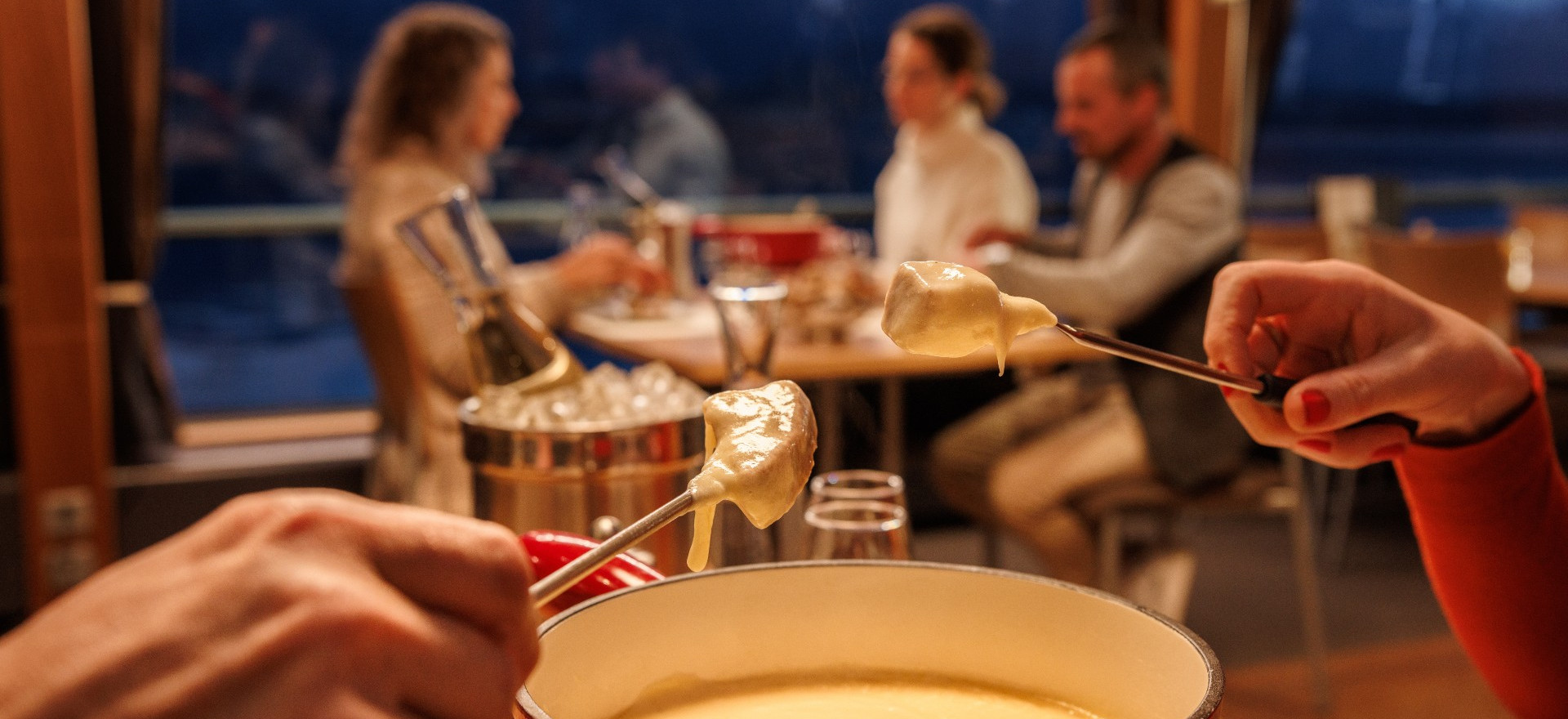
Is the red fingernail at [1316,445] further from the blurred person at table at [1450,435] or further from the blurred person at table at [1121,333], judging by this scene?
the blurred person at table at [1121,333]

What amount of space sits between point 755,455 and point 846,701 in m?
0.18

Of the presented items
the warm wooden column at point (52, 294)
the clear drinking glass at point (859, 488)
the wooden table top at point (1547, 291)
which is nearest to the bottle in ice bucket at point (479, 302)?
the clear drinking glass at point (859, 488)

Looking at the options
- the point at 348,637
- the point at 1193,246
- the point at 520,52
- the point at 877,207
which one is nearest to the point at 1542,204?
the point at 877,207

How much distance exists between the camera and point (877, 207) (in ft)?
16.6

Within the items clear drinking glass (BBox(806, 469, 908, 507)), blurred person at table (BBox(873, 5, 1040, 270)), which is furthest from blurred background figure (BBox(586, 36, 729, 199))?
clear drinking glass (BBox(806, 469, 908, 507))

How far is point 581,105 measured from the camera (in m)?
8.68

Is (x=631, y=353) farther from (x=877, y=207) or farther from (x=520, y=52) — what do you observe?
(x=520, y=52)

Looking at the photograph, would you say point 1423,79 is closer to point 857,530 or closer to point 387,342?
point 387,342

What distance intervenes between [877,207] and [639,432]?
13.7ft

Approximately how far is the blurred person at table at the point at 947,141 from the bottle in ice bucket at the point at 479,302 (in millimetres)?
2546

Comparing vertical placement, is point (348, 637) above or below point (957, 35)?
below

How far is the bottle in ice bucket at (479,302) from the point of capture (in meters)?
1.12

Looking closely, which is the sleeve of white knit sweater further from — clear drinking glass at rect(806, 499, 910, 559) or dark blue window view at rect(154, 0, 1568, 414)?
dark blue window view at rect(154, 0, 1568, 414)

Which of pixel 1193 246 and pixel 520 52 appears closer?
pixel 1193 246
